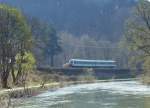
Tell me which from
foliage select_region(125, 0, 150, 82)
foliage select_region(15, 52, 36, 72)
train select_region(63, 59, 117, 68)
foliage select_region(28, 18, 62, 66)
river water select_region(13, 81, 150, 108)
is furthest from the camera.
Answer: train select_region(63, 59, 117, 68)

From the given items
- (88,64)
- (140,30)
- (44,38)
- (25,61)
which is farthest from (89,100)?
(88,64)

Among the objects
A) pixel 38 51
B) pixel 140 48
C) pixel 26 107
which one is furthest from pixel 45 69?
pixel 26 107

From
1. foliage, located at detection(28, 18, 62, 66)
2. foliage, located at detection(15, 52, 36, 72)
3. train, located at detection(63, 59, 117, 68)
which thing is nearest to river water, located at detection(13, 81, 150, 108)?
foliage, located at detection(15, 52, 36, 72)

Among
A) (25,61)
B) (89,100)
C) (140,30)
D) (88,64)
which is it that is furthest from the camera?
(88,64)

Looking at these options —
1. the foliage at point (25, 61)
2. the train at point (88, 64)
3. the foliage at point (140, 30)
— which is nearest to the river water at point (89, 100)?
the foliage at point (140, 30)

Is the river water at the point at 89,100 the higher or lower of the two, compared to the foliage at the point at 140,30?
lower

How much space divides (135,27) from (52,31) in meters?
77.2

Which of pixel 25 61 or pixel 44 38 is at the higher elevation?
pixel 44 38

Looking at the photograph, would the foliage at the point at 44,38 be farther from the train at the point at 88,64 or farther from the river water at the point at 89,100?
the river water at the point at 89,100

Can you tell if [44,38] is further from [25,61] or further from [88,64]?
[25,61]

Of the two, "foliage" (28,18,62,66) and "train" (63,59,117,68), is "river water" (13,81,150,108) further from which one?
"train" (63,59,117,68)

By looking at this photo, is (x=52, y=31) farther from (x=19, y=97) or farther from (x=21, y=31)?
(x=19, y=97)

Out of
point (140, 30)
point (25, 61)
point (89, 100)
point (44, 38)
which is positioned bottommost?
point (89, 100)

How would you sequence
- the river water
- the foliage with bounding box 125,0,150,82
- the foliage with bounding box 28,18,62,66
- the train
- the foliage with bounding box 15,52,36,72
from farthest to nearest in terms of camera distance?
the train, the foliage with bounding box 28,18,62,66, the foliage with bounding box 15,52,36,72, the foliage with bounding box 125,0,150,82, the river water
